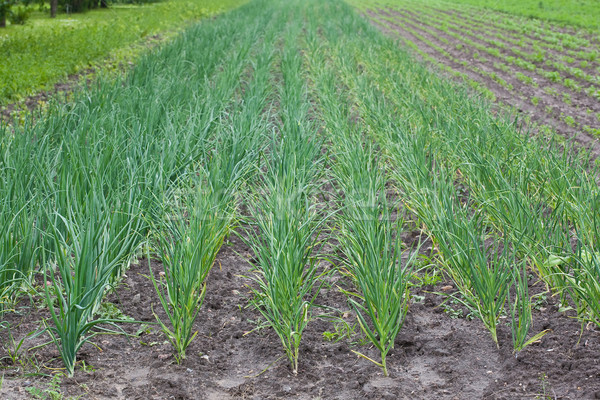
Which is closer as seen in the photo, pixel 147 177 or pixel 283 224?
pixel 283 224

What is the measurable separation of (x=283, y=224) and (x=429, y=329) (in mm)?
791

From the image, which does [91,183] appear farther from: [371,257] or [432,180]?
[432,180]

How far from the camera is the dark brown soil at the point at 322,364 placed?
2475 millimetres

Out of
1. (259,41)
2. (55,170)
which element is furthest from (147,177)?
(259,41)

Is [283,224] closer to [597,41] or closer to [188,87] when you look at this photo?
[188,87]

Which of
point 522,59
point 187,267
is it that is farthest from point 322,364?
point 522,59

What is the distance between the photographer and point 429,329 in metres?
2.99

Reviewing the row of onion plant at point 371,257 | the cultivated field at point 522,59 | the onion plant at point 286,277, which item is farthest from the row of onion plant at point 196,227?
the cultivated field at point 522,59

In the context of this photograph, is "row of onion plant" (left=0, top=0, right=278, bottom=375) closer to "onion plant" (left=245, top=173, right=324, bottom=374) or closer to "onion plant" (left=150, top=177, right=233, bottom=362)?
"onion plant" (left=150, top=177, right=233, bottom=362)

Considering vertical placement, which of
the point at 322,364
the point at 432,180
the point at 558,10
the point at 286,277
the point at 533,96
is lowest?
the point at 558,10

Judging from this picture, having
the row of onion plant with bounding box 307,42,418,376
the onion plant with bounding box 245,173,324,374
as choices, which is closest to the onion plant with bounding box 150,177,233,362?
the onion plant with bounding box 245,173,324,374

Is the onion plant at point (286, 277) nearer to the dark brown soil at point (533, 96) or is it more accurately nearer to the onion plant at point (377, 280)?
the onion plant at point (377, 280)

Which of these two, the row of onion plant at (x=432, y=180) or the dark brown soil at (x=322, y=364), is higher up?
the row of onion plant at (x=432, y=180)

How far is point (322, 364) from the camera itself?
Result: 2.71 metres
